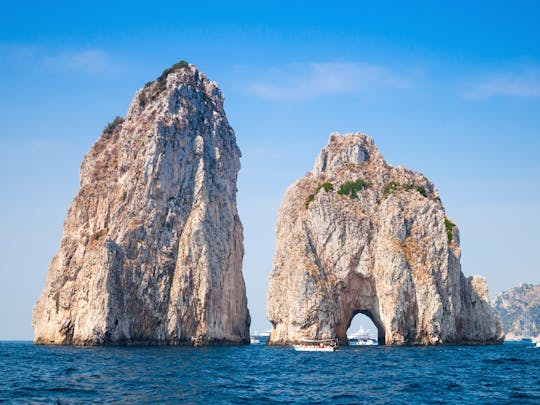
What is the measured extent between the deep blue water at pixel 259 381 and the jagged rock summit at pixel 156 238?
30.9 metres

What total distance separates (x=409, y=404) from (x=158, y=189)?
7891 cm

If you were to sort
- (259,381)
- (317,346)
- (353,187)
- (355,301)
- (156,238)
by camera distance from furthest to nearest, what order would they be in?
(353,187) → (355,301) → (156,238) → (317,346) → (259,381)

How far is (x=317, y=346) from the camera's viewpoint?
10069cm

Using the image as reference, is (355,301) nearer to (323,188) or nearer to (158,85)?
(323,188)

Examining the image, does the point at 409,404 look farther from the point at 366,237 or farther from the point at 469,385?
the point at 366,237

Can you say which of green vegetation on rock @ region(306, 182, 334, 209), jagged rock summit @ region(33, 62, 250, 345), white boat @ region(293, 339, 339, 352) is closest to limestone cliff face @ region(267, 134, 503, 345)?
green vegetation on rock @ region(306, 182, 334, 209)

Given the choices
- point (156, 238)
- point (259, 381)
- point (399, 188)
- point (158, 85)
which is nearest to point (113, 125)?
point (158, 85)

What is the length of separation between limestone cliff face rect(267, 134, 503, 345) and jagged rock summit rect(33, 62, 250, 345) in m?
13.4

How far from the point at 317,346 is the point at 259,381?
50.0m

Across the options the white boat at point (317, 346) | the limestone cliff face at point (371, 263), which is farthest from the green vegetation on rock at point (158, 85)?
the white boat at point (317, 346)

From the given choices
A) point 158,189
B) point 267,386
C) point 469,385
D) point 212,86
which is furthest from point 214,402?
point 212,86

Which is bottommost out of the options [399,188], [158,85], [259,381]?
[259,381]

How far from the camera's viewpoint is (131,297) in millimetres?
103625

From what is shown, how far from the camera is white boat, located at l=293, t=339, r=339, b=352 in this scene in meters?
99.9
